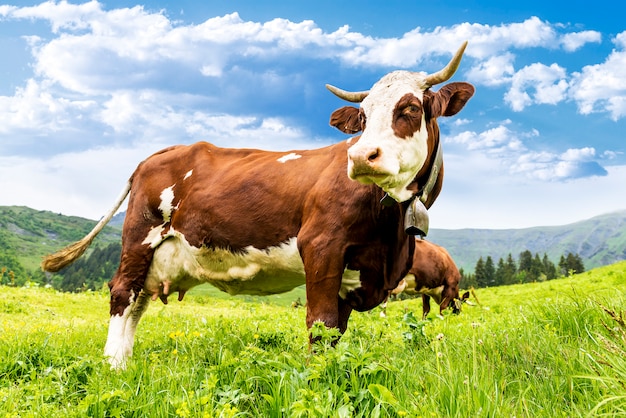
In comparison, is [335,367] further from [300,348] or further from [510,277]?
[510,277]

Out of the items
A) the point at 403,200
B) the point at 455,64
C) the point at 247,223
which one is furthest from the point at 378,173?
the point at 247,223

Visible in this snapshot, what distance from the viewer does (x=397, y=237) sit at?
5.61 meters

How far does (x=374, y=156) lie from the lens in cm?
461

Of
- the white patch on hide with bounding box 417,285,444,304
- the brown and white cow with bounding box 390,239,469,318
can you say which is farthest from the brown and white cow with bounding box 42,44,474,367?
the white patch on hide with bounding box 417,285,444,304

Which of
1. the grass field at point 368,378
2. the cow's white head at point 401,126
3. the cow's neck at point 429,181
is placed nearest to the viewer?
the grass field at point 368,378

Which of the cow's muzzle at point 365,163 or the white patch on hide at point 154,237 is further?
the white patch on hide at point 154,237

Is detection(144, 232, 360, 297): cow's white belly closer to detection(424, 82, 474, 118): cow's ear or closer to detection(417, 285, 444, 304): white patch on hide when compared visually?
detection(424, 82, 474, 118): cow's ear

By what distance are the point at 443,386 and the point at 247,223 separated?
3.28 m

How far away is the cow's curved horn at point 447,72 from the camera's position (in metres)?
5.31

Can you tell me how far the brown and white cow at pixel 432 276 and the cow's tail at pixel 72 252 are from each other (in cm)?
1152

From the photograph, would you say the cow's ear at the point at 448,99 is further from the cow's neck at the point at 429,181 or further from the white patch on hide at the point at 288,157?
the white patch on hide at the point at 288,157

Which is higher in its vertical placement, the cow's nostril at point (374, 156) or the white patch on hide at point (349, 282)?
the cow's nostril at point (374, 156)

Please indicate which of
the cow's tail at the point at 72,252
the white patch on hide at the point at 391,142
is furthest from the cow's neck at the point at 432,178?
the cow's tail at the point at 72,252

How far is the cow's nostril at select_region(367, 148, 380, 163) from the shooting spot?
15.0 ft
